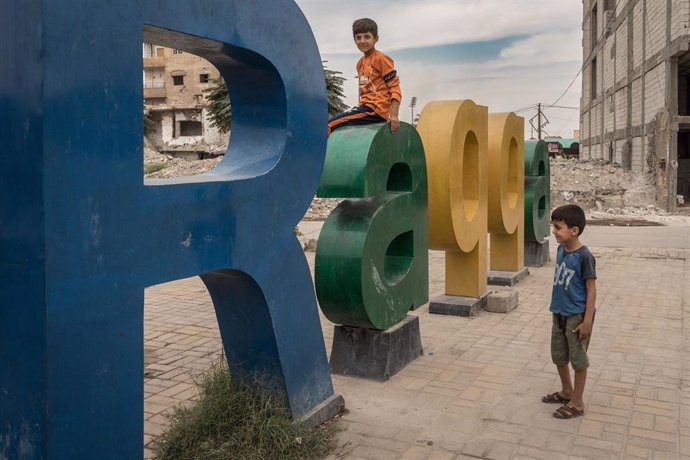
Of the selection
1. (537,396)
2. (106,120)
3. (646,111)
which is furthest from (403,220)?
(646,111)

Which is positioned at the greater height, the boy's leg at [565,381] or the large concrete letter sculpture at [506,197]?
the large concrete letter sculpture at [506,197]

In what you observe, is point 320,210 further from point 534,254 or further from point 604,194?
point 534,254

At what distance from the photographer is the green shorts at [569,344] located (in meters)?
4.39

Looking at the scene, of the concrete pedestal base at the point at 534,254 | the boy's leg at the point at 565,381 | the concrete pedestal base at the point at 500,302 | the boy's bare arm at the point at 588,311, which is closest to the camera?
the boy's bare arm at the point at 588,311

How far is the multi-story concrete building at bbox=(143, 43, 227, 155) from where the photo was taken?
150 ft

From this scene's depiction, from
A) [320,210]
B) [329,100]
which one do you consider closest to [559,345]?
[320,210]

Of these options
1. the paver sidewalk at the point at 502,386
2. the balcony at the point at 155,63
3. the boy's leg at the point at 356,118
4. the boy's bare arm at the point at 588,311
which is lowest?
the paver sidewalk at the point at 502,386

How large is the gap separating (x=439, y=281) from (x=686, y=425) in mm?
5413

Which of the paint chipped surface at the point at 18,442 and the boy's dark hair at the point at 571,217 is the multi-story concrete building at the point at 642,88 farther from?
the paint chipped surface at the point at 18,442

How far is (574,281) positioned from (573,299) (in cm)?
12

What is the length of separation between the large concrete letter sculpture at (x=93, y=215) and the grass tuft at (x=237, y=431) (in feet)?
2.19

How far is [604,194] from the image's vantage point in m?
22.8

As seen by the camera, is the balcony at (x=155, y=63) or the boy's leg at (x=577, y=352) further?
the balcony at (x=155, y=63)

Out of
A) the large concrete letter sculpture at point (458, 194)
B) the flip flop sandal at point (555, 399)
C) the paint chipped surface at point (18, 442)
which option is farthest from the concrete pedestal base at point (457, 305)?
the paint chipped surface at point (18, 442)
